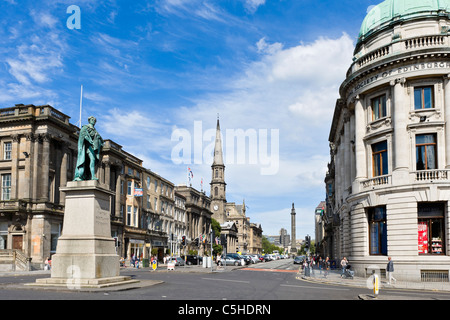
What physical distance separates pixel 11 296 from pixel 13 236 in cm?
3743

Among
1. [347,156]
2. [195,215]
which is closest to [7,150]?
[347,156]

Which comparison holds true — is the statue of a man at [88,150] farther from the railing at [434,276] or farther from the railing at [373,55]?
the railing at [373,55]

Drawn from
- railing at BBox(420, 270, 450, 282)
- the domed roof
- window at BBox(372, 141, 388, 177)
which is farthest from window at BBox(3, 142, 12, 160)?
railing at BBox(420, 270, 450, 282)

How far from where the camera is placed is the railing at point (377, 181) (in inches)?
1332

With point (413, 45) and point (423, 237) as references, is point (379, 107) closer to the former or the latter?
point (413, 45)

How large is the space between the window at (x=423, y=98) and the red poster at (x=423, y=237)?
855cm

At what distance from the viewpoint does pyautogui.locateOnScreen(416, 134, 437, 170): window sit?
1278 inches

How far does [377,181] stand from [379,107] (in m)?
5.97

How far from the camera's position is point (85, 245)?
62.1ft

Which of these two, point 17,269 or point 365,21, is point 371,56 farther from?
point 17,269

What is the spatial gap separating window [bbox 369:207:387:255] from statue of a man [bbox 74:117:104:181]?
22.5 m

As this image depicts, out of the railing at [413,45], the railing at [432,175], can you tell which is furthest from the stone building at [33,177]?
the railing at [432,175]
